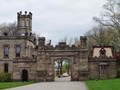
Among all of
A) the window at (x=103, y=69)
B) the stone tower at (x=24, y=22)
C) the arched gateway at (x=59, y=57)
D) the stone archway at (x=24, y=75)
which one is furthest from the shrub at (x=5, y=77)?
the stone tower at (x=24, y=22)

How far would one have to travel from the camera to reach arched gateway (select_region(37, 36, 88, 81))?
2208 inches

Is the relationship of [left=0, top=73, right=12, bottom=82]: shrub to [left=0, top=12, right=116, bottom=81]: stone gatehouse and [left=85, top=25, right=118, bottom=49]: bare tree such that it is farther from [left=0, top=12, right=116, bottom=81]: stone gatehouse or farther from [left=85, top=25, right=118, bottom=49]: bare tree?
[left=85, top=25, right=118, bottom=49]: bare tree

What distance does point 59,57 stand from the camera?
56.6m

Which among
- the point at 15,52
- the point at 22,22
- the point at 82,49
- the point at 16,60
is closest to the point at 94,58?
the point at 82,49

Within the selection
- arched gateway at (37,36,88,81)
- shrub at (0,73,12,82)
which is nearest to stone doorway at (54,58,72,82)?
arched gateway at (37,36,88,81)

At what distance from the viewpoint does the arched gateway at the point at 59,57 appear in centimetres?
5609

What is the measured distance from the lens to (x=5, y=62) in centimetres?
7012

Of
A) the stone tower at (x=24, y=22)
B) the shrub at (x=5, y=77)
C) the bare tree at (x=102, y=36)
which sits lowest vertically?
the shrub at (x=5, y=77)

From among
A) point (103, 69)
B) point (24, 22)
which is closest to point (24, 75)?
point (103, 69)

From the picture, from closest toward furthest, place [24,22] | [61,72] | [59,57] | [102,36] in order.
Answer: [59,57]
[102,36]
[24,22]
[61,72]

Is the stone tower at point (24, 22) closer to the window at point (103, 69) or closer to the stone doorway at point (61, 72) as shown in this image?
the stone doorway at point (61, 72)

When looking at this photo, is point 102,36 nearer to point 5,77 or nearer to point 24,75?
point 24,75

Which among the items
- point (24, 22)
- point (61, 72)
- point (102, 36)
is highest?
point (24, 22)

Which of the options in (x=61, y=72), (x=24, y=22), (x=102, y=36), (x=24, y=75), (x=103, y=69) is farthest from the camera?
(x=61, y=72)
